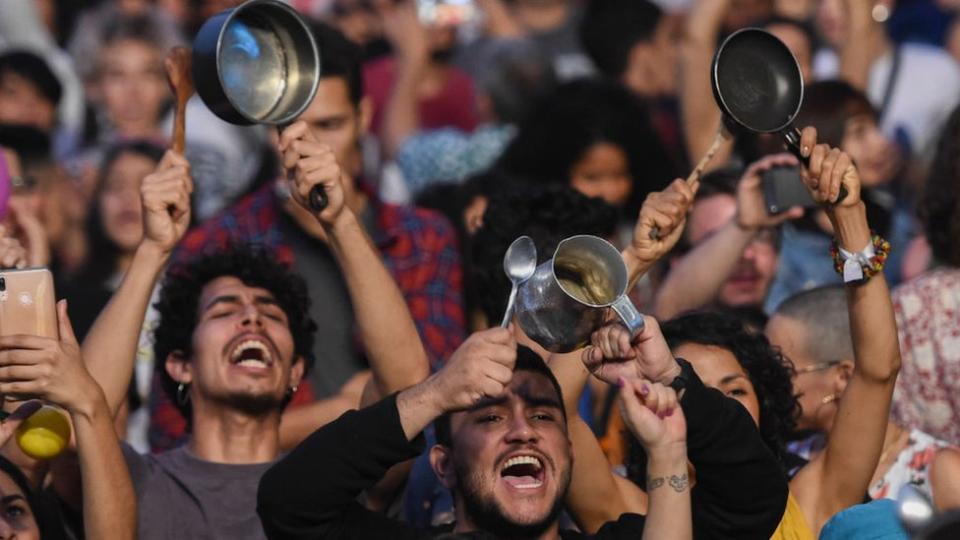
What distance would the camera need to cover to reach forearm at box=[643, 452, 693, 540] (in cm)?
528

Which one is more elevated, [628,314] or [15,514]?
[628,314]

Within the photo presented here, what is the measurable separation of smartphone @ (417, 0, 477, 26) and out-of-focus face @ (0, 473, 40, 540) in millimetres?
4833

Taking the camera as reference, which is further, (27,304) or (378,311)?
(378,311)

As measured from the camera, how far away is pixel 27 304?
5398 millimetres

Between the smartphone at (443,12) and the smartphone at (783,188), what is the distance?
11.8ft

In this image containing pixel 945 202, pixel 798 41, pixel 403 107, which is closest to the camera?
pixel 945 202

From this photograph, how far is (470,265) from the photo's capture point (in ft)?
24.2

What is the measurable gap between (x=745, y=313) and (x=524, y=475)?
1859 mm

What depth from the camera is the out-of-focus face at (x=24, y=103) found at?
31.1 ft

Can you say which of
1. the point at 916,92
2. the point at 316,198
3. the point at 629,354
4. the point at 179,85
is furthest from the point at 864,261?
the point at 916,92

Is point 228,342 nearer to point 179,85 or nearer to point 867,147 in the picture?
point 179,85

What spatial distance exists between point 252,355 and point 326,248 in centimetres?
102

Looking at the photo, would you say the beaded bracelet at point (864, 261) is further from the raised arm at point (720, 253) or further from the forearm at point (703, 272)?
the forearm at point (703, 272)

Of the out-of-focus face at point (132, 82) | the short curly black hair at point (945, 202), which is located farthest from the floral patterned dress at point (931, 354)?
the out-of-focus face at point (132, 82)
